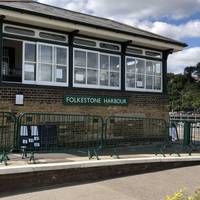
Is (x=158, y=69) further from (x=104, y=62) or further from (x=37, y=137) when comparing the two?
(x=37, y=137)

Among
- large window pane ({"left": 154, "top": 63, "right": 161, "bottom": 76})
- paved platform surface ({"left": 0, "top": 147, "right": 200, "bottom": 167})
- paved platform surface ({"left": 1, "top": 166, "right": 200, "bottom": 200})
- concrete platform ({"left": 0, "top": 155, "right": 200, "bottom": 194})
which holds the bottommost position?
paved platform surface ({"left": 1, "top": 166, "right": 200, "bottom": 200})

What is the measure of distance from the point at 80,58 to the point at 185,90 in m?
67.6

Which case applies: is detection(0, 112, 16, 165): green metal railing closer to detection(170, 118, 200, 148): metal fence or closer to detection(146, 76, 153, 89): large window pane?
detection(170, 118, 200, 148): metal fence

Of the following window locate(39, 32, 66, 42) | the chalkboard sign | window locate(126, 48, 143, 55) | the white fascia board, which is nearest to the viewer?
the chalkboard sign

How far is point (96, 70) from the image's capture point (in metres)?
15.5

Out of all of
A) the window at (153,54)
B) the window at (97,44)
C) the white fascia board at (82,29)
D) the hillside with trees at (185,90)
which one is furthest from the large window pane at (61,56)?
the hillside with trees at (185,90)

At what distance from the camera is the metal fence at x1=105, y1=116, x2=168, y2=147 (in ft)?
49.3

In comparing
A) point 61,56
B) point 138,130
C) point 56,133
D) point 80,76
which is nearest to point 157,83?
point 138,130

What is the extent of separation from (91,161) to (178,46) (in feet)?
29.3

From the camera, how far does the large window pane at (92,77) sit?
15.2 m

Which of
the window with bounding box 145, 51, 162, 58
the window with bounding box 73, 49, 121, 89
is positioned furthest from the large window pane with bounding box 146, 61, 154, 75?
the window with bounding box 73, 49, 121, 89

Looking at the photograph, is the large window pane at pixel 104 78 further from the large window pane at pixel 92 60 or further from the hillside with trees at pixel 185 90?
the hillside with trees at pixel 185 90

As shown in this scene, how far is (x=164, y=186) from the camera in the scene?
9.43 metres

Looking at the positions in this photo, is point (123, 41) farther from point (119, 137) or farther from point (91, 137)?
point (91, 137)
